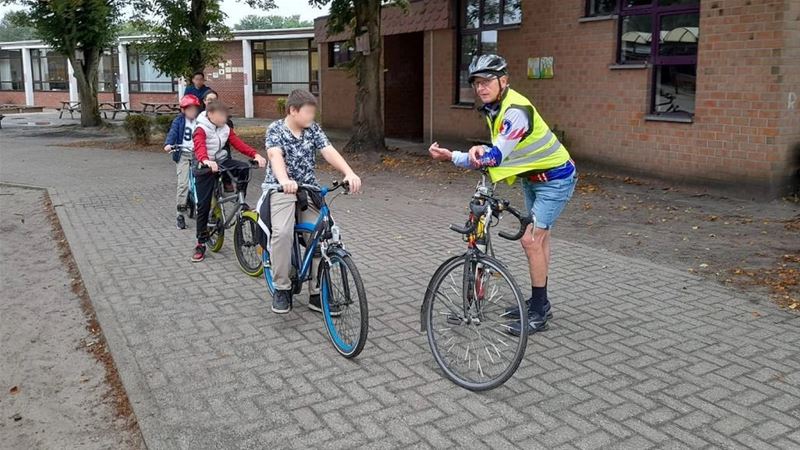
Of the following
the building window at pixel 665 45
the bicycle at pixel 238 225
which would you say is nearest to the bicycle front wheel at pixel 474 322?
the bicycle at pixel 238 225

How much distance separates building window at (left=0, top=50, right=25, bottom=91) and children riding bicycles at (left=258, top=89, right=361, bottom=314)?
4832 cm

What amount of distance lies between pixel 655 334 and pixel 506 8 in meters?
12.0

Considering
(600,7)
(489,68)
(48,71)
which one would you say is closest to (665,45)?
(600,7)

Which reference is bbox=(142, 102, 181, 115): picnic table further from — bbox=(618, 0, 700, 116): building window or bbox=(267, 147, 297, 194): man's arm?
bbox=(267, 147, 297, 194): man's arm

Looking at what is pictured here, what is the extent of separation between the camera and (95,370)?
4938mm

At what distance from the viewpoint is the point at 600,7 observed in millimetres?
13375

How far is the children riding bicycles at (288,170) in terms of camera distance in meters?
5.27

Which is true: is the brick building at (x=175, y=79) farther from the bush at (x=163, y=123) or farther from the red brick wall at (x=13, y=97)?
the bush at (x=163, y=123)

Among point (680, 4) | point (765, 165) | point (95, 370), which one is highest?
point (680, 4)

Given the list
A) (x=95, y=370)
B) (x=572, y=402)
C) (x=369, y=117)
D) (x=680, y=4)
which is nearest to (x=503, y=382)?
(x=572, y=402)

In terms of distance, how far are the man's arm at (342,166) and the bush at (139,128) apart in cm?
1631

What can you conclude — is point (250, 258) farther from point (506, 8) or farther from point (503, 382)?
point (506, 8)

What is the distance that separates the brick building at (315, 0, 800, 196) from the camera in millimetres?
10508

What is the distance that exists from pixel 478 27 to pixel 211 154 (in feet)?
36.1
